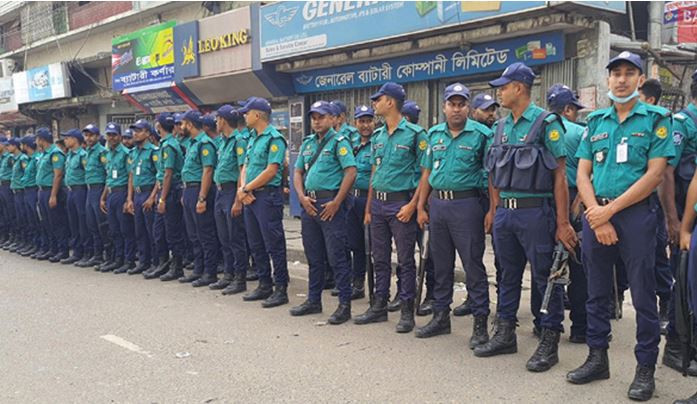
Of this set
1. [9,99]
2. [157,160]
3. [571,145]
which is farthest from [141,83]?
[571,145]

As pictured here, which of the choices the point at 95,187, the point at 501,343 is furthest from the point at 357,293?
the point at 95,187

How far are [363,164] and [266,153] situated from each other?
1032 mm

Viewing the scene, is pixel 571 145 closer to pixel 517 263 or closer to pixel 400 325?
pixel 517 263

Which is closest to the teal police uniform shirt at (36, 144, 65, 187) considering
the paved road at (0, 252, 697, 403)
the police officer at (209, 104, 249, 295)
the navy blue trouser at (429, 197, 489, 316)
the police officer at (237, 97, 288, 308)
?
the paved road at (0, 252, 697, 403)

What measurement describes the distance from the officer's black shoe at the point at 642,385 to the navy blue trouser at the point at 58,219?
8.01m

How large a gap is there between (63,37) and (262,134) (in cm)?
1989

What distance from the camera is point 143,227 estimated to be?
7.54 m

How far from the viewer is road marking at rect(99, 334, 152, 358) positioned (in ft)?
14.6

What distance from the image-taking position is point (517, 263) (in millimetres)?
4137

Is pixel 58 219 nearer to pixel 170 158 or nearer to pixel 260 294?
pixel 170 158

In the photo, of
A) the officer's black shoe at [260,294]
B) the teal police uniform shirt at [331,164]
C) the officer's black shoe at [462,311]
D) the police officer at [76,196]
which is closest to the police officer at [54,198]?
the police officer at [76,196]

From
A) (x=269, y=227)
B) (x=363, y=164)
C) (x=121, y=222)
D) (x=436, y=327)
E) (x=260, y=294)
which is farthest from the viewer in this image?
(x=121, y=222)

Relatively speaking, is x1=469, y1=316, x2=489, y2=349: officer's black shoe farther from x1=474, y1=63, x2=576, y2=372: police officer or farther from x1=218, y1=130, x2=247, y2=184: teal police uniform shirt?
x1=218, y1=130, x2=247, y2=184: teal police uniform shirt

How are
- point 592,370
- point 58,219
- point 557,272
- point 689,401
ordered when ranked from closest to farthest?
point 689,401 → point 592,370 → point 557,272 → point 58,219
